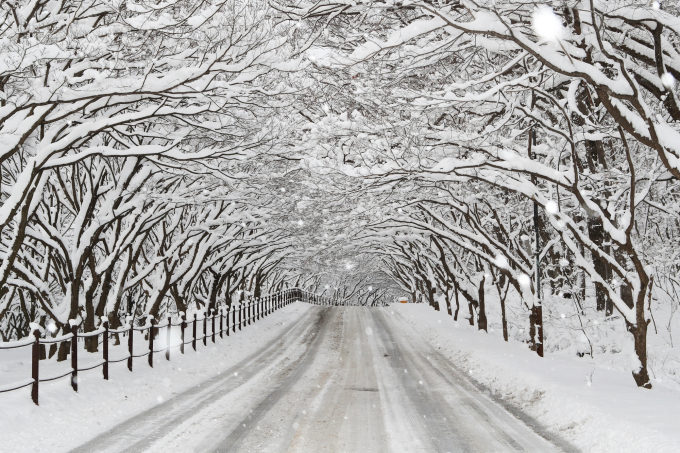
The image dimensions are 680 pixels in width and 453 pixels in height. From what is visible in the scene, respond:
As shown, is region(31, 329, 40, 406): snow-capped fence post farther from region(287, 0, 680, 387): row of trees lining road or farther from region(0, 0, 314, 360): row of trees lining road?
region(287, 0, 680, 387): row of trees lining road

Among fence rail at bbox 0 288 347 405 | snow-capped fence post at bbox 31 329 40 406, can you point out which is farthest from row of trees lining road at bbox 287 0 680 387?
snow-capped fence post at bbox 31 329 40 406

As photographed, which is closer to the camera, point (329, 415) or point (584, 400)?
point (584, 400)

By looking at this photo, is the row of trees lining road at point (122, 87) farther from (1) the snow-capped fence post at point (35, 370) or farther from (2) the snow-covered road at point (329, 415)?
(2) the snow-covered road at point (329, 415)

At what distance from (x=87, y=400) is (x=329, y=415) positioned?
409 centimetres

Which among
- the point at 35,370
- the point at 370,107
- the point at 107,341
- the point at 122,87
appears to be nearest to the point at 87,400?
the point at 35,370

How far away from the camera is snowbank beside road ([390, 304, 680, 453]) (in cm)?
637

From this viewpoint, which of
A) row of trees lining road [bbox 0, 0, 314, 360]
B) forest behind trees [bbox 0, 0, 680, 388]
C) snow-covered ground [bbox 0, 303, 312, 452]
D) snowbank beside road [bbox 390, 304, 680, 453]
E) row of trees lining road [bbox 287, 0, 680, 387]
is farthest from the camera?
row of trees lining road [bbox 0, 0, 314, 360]

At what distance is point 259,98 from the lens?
36.8ft

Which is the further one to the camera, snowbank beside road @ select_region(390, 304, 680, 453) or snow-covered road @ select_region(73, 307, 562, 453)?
snow-covered road @ select_region(73, 307, 562, 453)

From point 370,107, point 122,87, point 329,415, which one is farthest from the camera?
point 370,107

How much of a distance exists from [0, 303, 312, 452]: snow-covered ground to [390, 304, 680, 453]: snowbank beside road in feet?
21.4

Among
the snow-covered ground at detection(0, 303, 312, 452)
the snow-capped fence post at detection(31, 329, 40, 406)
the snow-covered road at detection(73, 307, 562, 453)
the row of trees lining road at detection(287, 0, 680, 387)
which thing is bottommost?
the snow-covered road at detection(73, 307, 562, 453)

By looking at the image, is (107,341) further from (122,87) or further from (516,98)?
(516,98)

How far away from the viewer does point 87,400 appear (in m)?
9.06
